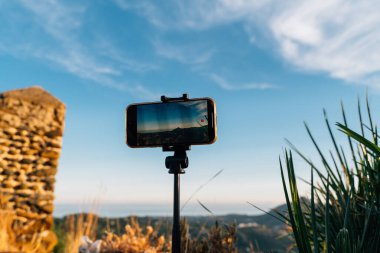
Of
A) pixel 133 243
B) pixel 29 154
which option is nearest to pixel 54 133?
pixel 29 154

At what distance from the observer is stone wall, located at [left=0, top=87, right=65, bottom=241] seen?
6453mm

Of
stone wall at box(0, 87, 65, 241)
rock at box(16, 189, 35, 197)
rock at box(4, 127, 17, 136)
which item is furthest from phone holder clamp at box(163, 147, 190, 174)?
rock at box(4, 127, 17, 136)

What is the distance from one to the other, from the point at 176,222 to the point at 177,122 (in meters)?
0.58

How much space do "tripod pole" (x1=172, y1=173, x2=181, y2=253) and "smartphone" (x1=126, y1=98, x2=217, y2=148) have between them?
9.3 inches

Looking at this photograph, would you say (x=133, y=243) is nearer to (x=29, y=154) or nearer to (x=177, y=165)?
(x=177, y=165)

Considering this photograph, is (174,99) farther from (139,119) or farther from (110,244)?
(110,244)

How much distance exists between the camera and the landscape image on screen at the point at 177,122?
2.04 meters

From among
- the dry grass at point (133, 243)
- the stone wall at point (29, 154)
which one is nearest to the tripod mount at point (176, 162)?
the dry grass at point (133, 243)

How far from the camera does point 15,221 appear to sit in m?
6.22

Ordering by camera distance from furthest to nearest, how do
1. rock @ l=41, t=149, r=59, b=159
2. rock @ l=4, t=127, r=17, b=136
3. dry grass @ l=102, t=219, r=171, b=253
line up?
rock @ l=41, t=149, r=59, b=159
rock @ l=4, t=127, r=17, b=136
dry grass @ l=102, t=219, r=171, b=253

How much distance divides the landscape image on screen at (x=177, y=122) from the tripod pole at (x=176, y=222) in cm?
23

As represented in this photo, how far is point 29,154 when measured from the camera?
6797 millimetres

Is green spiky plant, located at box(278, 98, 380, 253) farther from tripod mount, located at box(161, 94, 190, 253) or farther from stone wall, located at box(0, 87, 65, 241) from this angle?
stone wall, located at box(0, 87, 65, 241)

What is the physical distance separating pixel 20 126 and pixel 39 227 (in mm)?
2007
